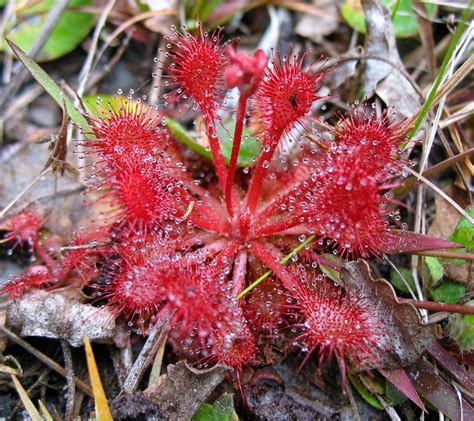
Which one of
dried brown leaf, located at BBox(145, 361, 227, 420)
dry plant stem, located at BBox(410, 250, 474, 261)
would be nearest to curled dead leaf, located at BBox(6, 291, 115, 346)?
dried brown leaf, located at BBox(145, 361, 227, 420)

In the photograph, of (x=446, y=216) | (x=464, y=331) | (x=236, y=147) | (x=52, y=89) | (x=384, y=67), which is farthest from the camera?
(x=384, y=67)

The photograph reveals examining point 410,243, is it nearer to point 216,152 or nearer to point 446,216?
point 446,216

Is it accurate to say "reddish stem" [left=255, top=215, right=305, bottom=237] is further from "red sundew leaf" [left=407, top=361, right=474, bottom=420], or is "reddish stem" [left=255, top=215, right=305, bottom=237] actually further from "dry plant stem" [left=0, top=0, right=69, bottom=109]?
"dry plant stem" [left=0, top=0, right=69, bottom=109]

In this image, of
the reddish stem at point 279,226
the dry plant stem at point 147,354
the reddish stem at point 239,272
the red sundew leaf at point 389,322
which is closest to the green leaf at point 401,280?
the red sundew leaf at point 389,322

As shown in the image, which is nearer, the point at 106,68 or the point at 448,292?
the point at 448,292

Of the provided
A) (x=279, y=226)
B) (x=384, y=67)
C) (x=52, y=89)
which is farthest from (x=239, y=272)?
(x=384, y=67)

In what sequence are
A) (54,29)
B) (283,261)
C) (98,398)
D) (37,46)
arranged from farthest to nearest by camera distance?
(54,29) < (37,46) < (283,261) < (98,398)

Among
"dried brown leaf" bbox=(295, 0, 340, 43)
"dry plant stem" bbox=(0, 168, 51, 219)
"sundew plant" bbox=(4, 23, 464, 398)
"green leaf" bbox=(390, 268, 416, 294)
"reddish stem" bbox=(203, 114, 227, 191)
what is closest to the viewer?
"sundew plant" bbox=(4, 23, 464, 398)

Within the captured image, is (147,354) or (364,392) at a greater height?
(147,354)
